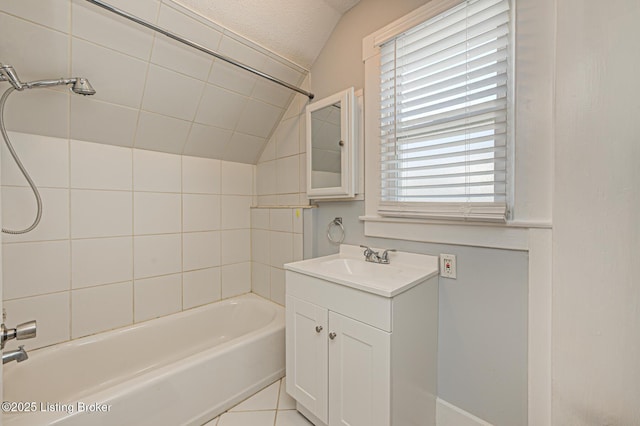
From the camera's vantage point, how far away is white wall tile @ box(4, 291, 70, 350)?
147 cm

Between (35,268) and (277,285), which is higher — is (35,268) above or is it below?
above

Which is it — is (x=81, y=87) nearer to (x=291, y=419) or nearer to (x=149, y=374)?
(x=149, y=374)

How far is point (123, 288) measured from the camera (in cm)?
182

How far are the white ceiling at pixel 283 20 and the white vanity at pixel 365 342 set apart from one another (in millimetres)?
1463

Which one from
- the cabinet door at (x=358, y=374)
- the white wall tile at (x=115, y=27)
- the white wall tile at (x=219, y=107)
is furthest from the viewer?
the white wall tile at (x=219, y=107)

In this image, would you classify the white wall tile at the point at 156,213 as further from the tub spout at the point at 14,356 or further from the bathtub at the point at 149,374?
the tub spout at the point at 14,356

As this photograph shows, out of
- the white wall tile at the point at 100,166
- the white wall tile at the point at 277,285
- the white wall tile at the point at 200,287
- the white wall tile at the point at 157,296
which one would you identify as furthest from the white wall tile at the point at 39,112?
the white wall tile at the point at 277,285

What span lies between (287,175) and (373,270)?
1.11 metres

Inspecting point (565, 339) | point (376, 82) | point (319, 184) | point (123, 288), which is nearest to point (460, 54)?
point (376, 82)

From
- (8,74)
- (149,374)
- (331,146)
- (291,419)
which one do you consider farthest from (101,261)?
(331,146)

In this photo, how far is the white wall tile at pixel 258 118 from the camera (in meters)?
2.06

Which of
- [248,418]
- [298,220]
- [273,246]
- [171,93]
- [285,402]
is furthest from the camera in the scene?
[273,246]

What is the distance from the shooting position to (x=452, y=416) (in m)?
1.32

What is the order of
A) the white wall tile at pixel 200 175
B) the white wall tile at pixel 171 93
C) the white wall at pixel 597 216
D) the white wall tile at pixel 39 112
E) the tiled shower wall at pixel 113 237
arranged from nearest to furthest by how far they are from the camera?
the white wall at pixel 597 216
the white wall tile at pixel 39 112
the tiled shower wall at pixel 113 237
the white wall tile at pixel 171 93
the white wall tile at pixel 200 175
